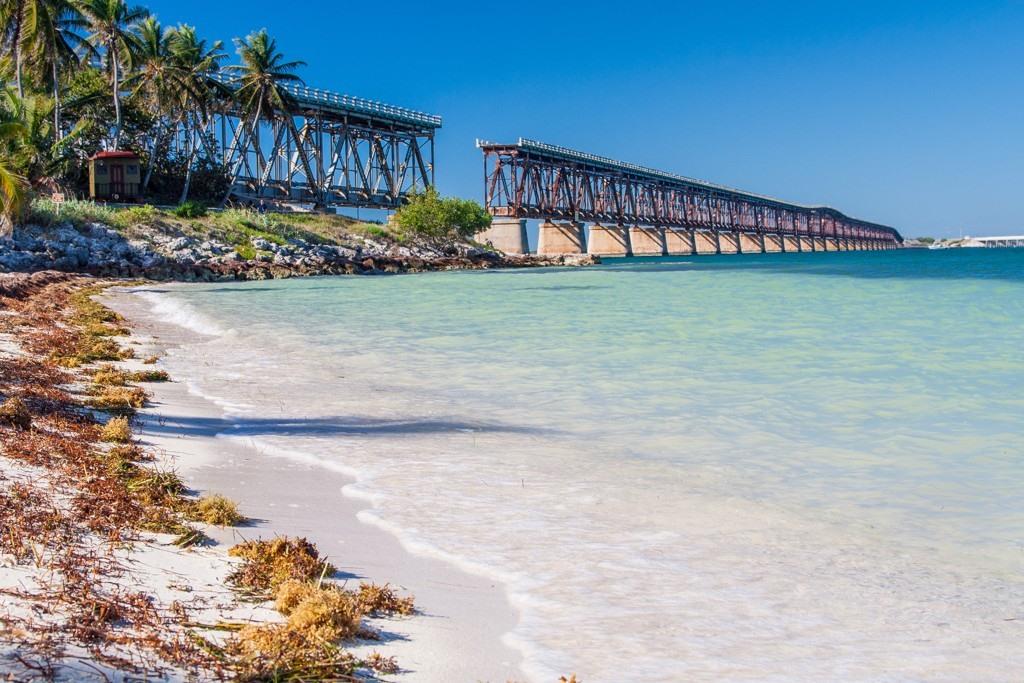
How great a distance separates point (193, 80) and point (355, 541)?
57.3 meters

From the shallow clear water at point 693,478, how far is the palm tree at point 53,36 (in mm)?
26945

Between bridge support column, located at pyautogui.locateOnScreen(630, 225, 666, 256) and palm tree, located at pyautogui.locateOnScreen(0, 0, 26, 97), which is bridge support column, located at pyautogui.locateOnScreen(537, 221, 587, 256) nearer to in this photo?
bridge support column, located at pyautogui.locateOnScreen(630, 225, 666, 256)

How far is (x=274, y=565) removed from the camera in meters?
4.25

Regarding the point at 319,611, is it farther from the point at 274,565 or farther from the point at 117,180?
the point at 117,180

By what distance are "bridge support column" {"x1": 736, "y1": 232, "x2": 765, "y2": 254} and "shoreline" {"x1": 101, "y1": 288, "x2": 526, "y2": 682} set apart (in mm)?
176918

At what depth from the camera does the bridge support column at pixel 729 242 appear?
16877 cm

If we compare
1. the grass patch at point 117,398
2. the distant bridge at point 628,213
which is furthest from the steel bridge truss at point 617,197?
the grass patch at point 117,398

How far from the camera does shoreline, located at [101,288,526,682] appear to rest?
11.9 ft

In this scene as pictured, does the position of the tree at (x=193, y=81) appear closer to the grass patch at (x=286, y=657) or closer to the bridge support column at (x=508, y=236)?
the bridge support column at (x=508, y=236)

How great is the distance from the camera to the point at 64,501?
16.0ft

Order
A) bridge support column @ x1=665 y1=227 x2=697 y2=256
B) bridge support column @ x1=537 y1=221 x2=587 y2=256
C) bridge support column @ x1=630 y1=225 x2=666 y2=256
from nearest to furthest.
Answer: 1. bridge support column @ x1=537 y1=221 x2=587 y2=256
2. bridge support column @ x1=630 y1=225 x2=666 y2=256
3. bridge support column @ x1=665 y1=227 x2=697 y2=256

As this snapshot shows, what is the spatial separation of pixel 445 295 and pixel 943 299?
16.8m

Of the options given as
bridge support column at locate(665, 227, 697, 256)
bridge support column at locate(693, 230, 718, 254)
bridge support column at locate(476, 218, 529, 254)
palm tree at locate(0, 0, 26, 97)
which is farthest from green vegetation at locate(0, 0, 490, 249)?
bridge support column at locate(693, 230, 718, 254)

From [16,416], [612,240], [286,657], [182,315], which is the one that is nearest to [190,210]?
[182,315]
